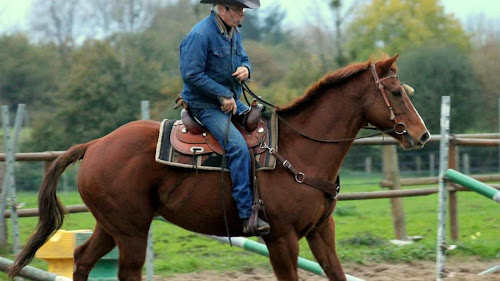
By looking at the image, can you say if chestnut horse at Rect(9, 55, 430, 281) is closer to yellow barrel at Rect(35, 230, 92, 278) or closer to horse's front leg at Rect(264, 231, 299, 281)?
horse's front leg at Rect(264, 231, 299, 281)

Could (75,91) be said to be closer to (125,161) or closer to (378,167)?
(378,167)

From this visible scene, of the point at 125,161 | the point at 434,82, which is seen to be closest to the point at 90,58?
the point at 434,82

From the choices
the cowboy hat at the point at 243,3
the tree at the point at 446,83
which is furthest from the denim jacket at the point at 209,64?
the tree at the point at 446,83

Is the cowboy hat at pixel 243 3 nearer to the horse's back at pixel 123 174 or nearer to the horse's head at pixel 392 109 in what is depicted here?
the horse's head at pixel 392 109

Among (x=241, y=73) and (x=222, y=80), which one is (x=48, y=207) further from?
(x=241, y=73)

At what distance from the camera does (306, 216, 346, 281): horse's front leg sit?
5.67 metres

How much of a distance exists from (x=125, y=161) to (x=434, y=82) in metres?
21.7

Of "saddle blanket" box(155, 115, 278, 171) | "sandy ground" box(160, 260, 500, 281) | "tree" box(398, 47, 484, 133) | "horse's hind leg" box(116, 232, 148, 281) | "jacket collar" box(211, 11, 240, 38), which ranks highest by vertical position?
"tree" box(398, 47, 484, 133)

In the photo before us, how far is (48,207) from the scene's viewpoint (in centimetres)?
596

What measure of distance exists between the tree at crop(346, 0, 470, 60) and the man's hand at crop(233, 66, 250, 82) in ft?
105

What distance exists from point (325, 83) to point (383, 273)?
2.81 metres


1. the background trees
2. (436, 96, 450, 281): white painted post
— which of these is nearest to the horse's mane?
(436, 96, 450, 281): white painted post

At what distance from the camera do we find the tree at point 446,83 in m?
25.1

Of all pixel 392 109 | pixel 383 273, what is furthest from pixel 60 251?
pixel 392 109
